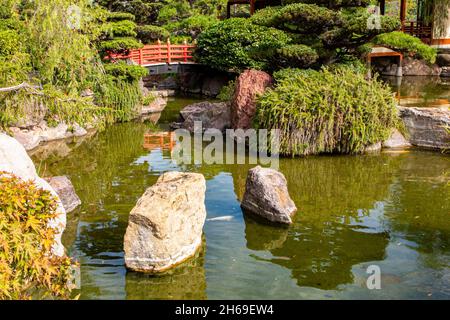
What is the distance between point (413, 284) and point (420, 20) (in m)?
30.0

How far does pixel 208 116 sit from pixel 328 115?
548cm

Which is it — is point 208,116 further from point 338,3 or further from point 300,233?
point 300,233

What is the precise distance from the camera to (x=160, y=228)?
7820 millimetres

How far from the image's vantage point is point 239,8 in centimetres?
4512

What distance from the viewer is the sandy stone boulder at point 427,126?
15202 millimetres

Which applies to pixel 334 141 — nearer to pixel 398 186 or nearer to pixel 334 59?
pixel 398 186

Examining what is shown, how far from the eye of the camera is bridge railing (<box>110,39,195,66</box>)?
2518 cm

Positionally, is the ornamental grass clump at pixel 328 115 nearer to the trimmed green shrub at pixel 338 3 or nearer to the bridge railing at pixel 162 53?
the trimmed green shrub at pixel 338 3

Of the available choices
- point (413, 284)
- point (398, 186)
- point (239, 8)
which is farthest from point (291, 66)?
point (239, 8)

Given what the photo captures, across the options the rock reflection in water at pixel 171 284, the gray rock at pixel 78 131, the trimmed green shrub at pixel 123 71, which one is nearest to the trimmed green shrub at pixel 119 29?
the trimmed green shrub at pixel 123 71

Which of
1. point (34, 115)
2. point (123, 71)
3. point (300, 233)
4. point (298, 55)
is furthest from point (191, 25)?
point (300, 233)

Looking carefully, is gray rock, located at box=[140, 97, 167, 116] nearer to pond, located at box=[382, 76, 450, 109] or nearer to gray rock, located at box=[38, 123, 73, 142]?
gray rock, located at box=[38, 123, 73, 142]

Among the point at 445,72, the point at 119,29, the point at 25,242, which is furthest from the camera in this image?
the point at 445,72

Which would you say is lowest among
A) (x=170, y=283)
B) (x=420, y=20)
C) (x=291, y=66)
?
(x=170, y=283)
